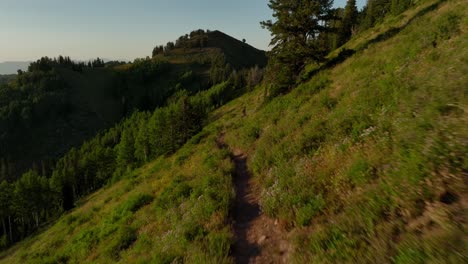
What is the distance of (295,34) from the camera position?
→ 91.5 ft

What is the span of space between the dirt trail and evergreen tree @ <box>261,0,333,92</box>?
785 inches

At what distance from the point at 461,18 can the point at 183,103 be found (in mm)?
52159

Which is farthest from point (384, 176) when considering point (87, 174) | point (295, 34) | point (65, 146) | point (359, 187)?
point (65, 146)

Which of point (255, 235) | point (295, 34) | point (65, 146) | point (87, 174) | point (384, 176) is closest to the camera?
point (384, 176)

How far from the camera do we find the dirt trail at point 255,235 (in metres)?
6.75

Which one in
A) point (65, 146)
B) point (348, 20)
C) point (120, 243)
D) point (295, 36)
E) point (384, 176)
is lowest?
point (65, 146)

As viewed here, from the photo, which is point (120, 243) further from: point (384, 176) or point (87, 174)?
point (87, 174)

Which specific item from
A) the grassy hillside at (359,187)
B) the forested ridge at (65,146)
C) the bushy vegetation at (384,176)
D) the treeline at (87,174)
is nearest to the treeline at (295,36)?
the grassy hillside at (359,187)

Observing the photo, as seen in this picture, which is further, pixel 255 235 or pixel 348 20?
pixel 348 20

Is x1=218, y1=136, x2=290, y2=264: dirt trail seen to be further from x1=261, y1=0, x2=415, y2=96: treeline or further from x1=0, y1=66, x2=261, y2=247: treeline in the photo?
x1=0, y1=66, x2=261, y2=247: treeline

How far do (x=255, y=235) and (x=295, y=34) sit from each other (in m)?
24.2

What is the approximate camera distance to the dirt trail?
6751 mm

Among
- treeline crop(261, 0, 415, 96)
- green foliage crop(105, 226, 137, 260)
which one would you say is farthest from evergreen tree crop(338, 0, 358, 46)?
green foliage crop(105, 226, 137, 260)

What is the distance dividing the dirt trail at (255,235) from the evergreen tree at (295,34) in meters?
19.9
